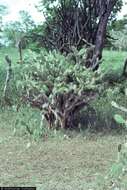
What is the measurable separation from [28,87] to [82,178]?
2516 millimetres

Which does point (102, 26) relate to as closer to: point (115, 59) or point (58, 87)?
point (58, 87)

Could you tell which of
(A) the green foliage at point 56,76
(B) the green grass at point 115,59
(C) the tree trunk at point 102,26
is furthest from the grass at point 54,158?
(B) the green grass at point 115,59

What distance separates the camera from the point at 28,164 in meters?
5.44

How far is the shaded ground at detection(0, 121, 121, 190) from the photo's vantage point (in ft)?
15.8

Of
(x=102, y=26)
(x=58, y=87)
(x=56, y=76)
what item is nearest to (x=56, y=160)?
(x=58, y=87)

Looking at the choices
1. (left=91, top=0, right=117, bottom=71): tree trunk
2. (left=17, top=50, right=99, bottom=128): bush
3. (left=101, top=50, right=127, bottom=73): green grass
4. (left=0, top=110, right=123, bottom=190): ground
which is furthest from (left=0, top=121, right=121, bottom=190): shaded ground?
(left=101, top=50, right=127, bottom=73): green grass

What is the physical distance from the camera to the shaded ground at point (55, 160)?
4816 mm

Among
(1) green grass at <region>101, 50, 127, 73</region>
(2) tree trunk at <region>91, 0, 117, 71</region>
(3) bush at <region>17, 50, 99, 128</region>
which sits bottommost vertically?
(1) green grass at <region>101, 50, 127, 73</region>

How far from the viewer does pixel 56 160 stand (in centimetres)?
562

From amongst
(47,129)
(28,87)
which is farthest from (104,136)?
(28,87)

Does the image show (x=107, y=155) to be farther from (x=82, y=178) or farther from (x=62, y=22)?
(x=62, y=22)

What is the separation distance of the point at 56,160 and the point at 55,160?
1cm

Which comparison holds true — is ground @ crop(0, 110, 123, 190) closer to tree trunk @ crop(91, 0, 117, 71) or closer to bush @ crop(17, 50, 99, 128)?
bush @ crop(17, 50, 99, 128)

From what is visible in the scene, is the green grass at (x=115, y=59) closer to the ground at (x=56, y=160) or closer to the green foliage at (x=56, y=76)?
the green foliage at (x=56, y=76)
